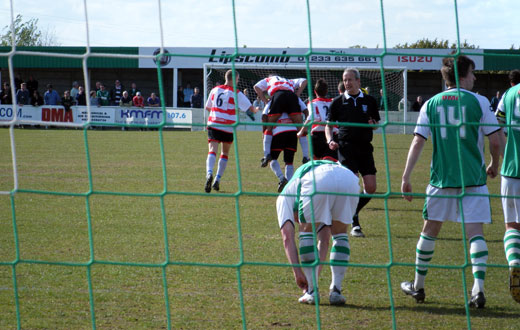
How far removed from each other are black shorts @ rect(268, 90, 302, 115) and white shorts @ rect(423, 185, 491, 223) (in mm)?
6105

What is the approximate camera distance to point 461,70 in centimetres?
436

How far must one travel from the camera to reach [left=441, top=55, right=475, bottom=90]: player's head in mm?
4336

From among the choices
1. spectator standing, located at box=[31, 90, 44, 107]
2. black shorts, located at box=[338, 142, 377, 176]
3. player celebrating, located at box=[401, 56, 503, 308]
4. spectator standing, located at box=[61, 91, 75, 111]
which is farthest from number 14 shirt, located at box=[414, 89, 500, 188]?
spectator standing, located at box=[31, 90, 44, 107]

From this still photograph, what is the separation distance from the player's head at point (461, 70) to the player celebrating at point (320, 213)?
3.40ft

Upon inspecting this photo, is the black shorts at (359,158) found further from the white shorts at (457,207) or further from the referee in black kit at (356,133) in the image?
the white shorts at (457,207)

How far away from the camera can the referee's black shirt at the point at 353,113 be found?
6.86m

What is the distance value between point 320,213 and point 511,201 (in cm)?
165

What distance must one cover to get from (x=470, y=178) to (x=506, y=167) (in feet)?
2.32

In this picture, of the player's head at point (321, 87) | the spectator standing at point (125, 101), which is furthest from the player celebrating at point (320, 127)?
the spectator standing at point (125, 101)

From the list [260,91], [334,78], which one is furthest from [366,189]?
[334,78]

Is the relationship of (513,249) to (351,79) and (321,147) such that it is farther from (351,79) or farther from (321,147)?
(321,147)

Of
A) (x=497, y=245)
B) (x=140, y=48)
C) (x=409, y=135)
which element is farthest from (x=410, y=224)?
(x=140, y=48)

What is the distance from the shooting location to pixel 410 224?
750 centimetres

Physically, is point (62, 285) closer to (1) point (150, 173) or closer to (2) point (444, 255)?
(2) point (444, 255)
